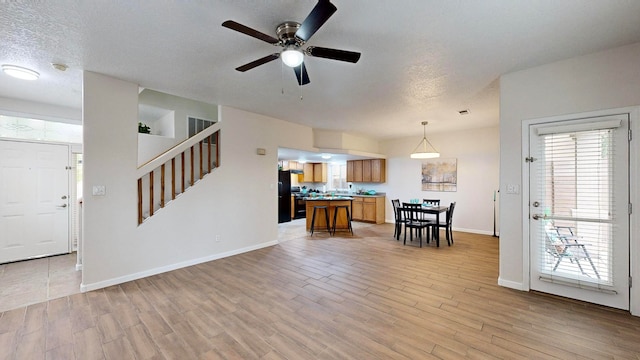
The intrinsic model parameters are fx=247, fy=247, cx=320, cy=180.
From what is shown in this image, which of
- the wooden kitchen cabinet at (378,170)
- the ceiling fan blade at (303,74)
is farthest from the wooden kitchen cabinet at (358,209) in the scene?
the ceiling fan blade at (303,74)

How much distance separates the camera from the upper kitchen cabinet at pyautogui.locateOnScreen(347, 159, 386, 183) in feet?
26.7

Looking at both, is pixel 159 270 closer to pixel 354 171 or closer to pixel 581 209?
pixel 581 209

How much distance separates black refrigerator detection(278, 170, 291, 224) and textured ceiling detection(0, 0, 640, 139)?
4136mm

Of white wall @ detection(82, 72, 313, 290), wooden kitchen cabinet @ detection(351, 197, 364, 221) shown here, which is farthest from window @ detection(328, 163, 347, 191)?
white wall @ detection(82, 72, 313, 290)

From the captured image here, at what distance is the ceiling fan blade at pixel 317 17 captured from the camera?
4.93ft

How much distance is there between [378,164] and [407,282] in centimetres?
524

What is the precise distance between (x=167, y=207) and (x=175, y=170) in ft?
1.99

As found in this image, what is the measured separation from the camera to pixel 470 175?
6.57 meters

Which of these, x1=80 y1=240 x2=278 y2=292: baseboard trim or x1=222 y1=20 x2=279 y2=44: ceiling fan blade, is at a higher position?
x1=222 y1=20 x2=279 y2=44: ceiling fan blade

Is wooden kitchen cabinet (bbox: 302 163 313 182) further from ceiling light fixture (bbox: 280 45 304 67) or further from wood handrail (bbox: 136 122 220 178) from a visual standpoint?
ceiling light fixture (bbox: 280 45 304 67)

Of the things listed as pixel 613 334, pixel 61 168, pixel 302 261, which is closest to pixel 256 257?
pixel 302 261

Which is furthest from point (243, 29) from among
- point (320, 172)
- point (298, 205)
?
point (320, 172)

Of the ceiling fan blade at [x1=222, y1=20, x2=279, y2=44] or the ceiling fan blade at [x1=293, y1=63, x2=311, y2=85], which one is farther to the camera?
the ceiling fan blade at [x1=293, y1=63, x2=311, y2=85]

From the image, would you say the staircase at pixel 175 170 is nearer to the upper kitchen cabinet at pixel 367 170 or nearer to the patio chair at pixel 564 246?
the patio chair at pixel 564 246
